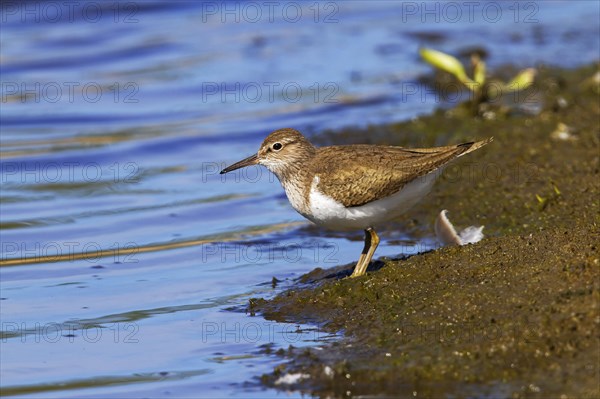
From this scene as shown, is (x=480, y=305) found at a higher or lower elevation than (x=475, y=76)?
lower

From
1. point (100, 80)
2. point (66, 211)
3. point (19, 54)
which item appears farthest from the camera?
point (19, 54)

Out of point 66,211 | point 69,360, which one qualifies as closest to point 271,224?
point 66,211

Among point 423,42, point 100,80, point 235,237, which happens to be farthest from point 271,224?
point 423,42

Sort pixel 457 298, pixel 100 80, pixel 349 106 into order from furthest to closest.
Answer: pixel 100 80, pixel 349 106, pixel 457 298

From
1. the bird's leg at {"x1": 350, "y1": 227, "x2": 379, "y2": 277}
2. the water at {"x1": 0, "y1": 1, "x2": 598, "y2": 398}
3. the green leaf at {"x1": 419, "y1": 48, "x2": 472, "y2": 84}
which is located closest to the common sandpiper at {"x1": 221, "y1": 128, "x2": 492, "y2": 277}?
the bird's leg at {"x1": 350, "y1": 227, "x2": 379, "y2": 277}

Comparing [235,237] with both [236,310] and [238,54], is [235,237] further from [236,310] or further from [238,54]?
[238,54]

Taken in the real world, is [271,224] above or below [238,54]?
below

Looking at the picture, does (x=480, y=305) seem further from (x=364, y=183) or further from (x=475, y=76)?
(x=475, y=76)

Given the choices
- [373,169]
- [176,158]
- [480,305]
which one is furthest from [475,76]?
[480,305]

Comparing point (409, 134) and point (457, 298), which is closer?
point (457, 298)
